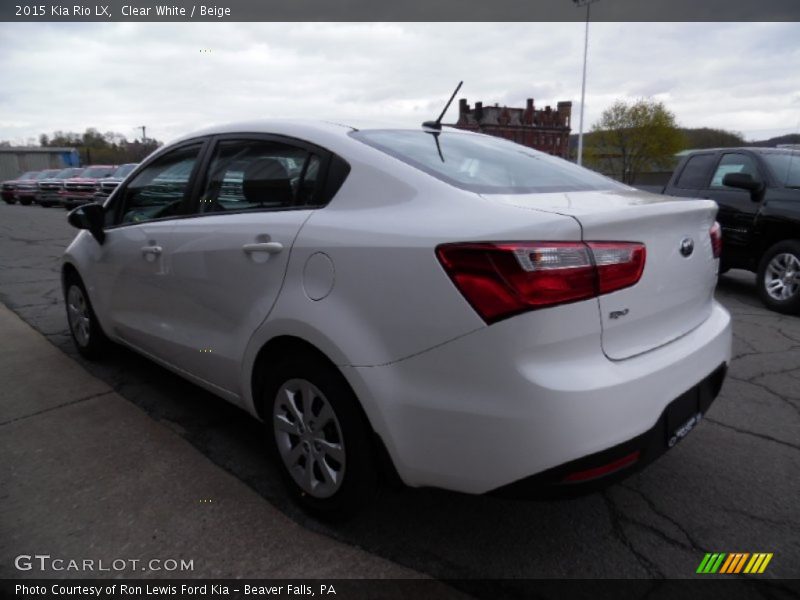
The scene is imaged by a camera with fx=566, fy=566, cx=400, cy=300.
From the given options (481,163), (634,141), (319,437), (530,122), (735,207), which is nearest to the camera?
(319,437)

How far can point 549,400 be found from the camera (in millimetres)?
1601

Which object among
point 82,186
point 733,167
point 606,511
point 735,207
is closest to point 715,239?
point 606,511

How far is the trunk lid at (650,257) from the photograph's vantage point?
5.72ft

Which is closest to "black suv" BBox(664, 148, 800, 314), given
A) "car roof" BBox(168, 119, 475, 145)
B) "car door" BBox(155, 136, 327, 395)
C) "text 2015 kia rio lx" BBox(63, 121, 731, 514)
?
"text 2015 kia rio lx" BBox(63, 121, 731, 514)

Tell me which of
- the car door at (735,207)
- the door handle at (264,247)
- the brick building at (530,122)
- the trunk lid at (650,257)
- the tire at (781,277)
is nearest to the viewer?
the trunk lid at (650,257)

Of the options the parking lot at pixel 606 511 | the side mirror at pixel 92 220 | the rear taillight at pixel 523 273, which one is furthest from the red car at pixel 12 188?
the rear taillight at pixel 523 273

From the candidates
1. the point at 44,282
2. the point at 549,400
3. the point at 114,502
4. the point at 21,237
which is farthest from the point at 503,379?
the point at 21,237

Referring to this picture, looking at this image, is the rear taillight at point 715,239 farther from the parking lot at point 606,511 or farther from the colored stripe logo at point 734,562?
the colored stripe logo at point 734,562

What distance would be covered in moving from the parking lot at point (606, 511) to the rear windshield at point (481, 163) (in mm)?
1291

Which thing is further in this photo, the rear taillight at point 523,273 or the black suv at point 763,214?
the black suv at point 763,214

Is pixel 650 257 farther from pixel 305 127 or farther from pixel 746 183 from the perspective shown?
pixel 746 183

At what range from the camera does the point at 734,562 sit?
6.67 ft

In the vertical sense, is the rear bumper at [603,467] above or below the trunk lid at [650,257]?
below

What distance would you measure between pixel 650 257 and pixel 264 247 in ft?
4.69
